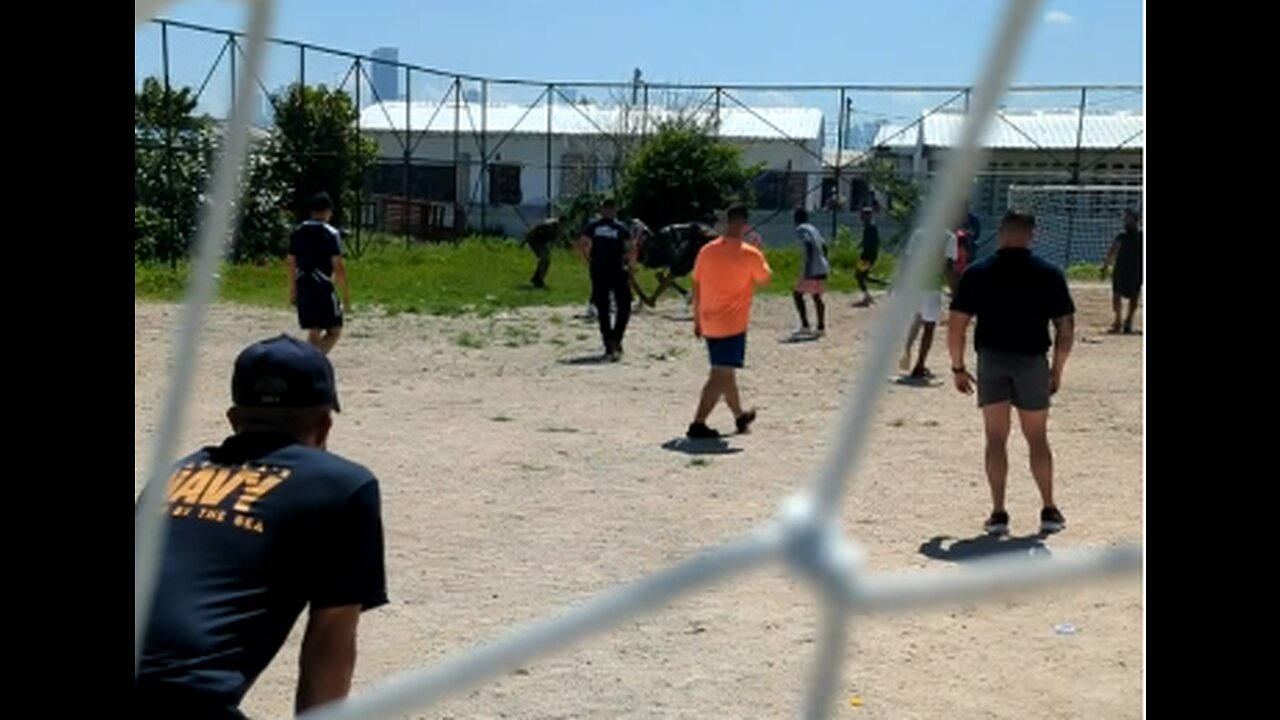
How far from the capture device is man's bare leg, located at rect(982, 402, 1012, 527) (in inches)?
239

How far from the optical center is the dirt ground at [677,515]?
433 cm

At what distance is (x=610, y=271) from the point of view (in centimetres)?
1191

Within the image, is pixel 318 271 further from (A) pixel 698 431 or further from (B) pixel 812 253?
(B) pixel 812 253

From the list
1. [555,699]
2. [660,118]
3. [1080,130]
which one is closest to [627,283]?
[555,699]

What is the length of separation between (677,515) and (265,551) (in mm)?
4503

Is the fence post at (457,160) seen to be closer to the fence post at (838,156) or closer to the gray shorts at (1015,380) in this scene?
the fence post at (838,156)

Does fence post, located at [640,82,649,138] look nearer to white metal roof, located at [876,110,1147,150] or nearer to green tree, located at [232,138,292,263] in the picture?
white metal roof, located at [876,110,1147,150]

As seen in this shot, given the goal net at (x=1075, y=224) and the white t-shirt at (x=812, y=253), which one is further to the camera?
the goal net at (x=1075, y=224)

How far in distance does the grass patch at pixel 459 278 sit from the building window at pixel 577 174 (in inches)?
113

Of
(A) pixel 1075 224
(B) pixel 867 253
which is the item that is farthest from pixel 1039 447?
(A) pixel 1075 224

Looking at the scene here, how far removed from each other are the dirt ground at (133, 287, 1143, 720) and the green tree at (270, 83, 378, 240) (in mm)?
7258

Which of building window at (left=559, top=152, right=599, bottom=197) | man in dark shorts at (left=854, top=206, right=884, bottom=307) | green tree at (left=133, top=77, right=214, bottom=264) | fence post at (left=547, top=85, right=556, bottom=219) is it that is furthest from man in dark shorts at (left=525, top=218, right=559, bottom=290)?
building window at (left=559, top=152, right=599, bottom=197)

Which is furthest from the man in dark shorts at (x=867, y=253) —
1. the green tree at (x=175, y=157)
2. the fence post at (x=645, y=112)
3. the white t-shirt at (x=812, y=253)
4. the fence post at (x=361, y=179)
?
the fence post at (x=645, y=112)
